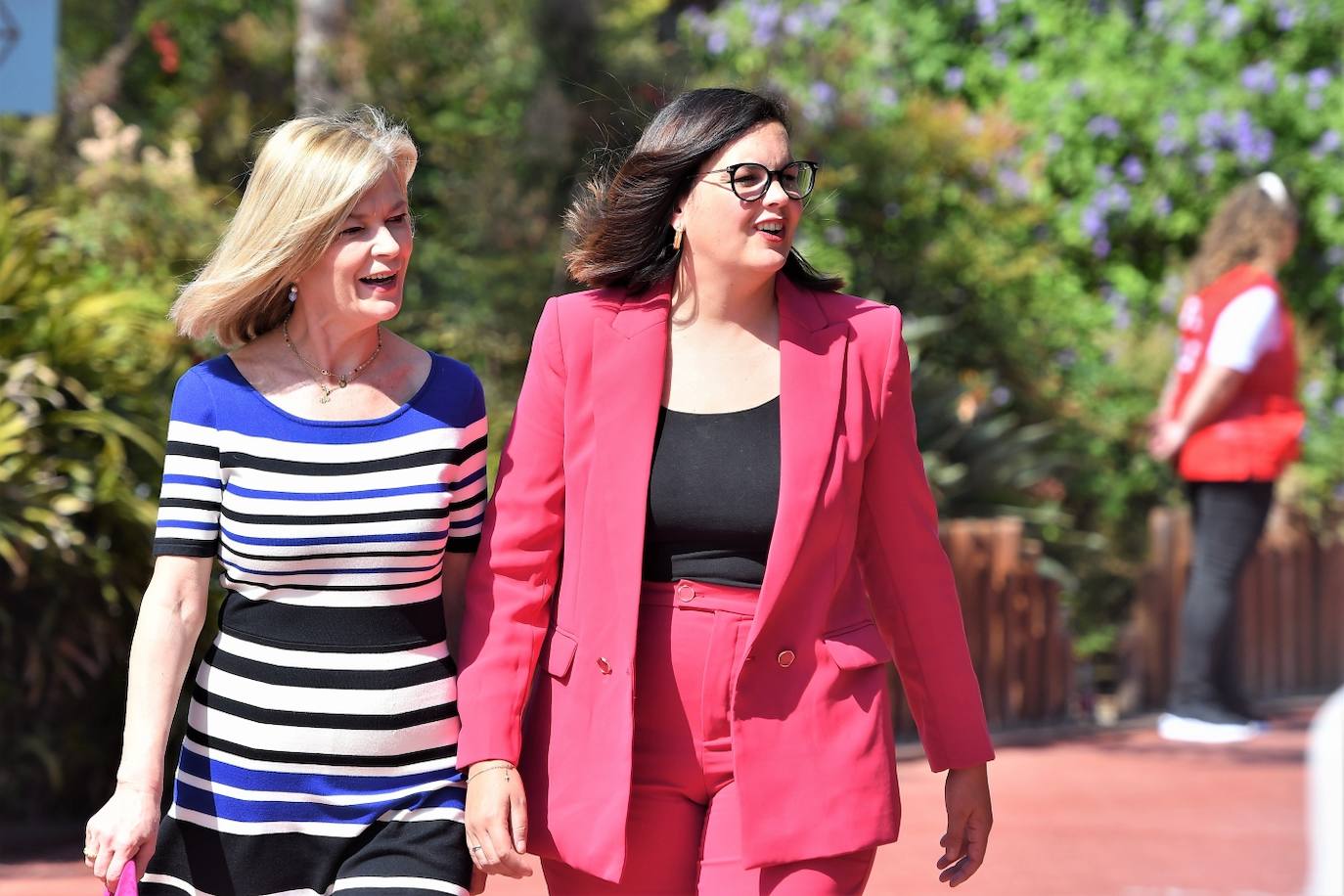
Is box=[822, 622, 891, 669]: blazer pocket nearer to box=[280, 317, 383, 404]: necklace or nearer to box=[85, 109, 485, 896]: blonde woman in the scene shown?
box=[85, 109, 485, 896]: blonde woman

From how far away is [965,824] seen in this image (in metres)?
3.24

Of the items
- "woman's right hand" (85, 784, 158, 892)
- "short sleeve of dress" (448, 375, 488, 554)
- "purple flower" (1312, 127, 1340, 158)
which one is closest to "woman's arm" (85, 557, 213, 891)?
"woman's right hand" (85, 784, 158, 892)

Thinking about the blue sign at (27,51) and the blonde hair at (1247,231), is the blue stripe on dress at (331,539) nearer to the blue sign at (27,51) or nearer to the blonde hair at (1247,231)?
the blue sign at (27,51)

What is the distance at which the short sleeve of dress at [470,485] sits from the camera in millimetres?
3182

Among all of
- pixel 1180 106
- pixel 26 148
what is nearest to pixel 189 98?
pixel 26 148

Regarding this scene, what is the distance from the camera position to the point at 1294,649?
→ 31.4ft

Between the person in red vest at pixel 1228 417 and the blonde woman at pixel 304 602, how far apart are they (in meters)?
5.15

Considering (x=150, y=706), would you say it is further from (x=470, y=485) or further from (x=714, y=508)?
(x=714, y=508)

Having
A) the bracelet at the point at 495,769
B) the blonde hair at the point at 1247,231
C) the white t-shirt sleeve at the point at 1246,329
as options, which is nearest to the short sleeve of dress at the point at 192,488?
the bracelet at the point at 495,769

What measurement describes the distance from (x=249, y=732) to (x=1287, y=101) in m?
10.1

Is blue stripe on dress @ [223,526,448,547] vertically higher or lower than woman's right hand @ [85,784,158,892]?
higher

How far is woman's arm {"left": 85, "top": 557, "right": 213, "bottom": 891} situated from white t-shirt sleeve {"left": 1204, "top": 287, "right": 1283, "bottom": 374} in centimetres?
543

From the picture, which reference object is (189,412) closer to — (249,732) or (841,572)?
(249,732)

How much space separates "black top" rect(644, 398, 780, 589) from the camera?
307 centimetres
